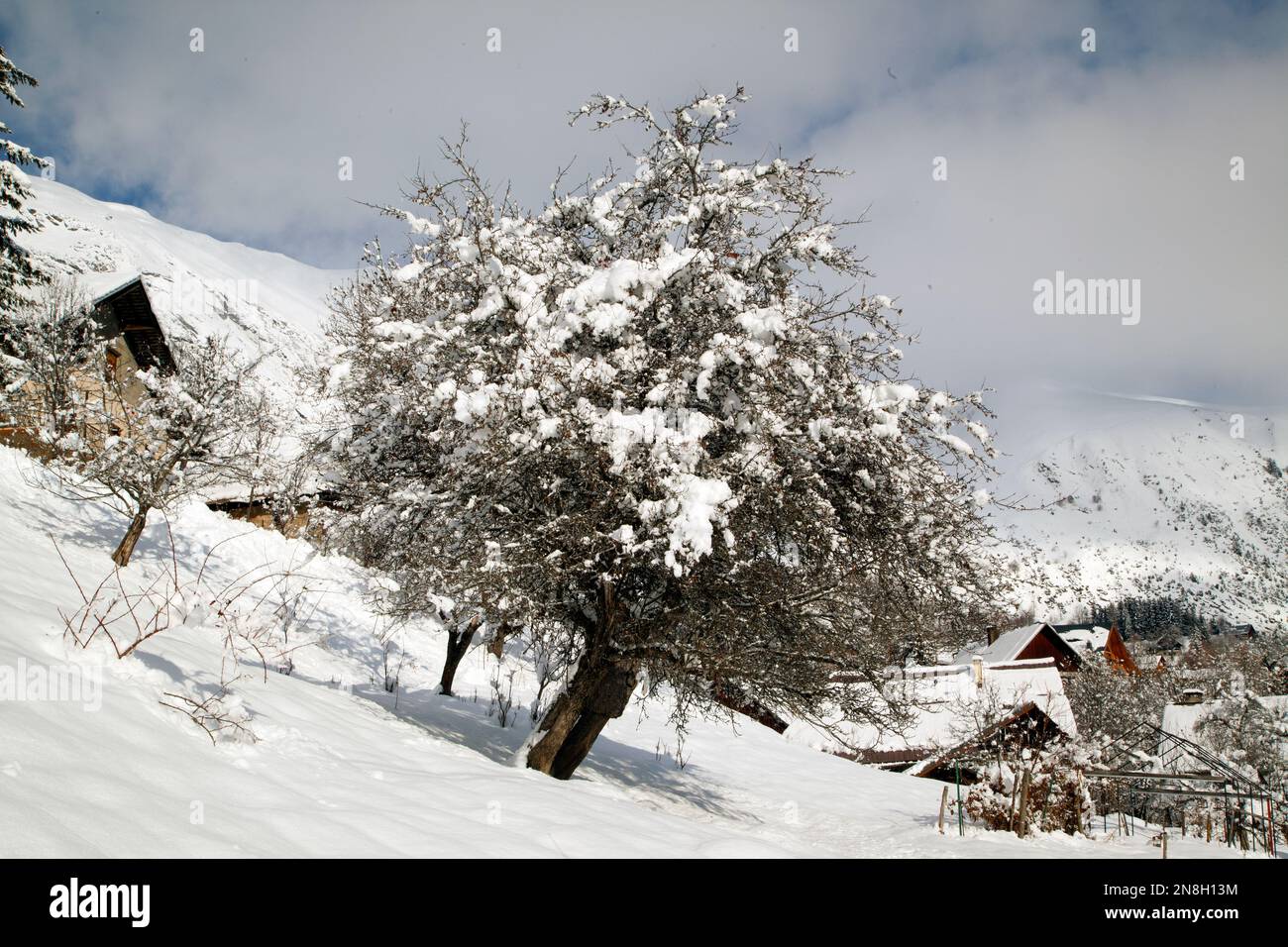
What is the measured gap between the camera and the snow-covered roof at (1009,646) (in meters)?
54.9

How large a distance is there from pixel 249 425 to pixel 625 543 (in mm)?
16435

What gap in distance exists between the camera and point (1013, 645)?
5569 cm

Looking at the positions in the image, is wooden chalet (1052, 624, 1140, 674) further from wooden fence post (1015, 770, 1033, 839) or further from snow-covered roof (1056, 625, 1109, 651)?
wooden fence post (1015, 770, 1033, 839)

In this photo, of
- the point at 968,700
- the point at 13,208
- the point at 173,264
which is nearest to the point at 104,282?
the point at 13,208

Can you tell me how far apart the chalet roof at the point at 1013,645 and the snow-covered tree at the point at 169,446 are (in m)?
50.7

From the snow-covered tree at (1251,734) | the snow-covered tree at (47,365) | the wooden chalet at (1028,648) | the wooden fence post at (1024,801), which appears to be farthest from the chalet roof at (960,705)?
the snow-covered tree at (47,365)

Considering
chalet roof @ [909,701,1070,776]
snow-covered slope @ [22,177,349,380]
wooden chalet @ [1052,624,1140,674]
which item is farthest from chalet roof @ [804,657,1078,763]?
snow-covered slope @ [22,177,349,380]

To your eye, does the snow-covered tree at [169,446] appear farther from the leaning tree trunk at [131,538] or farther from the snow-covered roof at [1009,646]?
the snow-covered roof at [1009,646]

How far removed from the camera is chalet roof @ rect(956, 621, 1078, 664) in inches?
2164

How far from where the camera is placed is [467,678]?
59.4 ft

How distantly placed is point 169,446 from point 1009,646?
56.7 metres

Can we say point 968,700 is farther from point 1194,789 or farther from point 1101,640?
point 1101,640

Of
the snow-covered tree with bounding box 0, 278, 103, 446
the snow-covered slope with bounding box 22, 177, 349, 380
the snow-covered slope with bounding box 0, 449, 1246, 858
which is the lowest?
the snow-covered slope with bounding box 0, 449, 1246, 858

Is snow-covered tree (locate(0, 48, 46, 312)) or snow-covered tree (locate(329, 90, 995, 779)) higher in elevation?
snow-covered tree (locate(0, 48, 46, 312))
